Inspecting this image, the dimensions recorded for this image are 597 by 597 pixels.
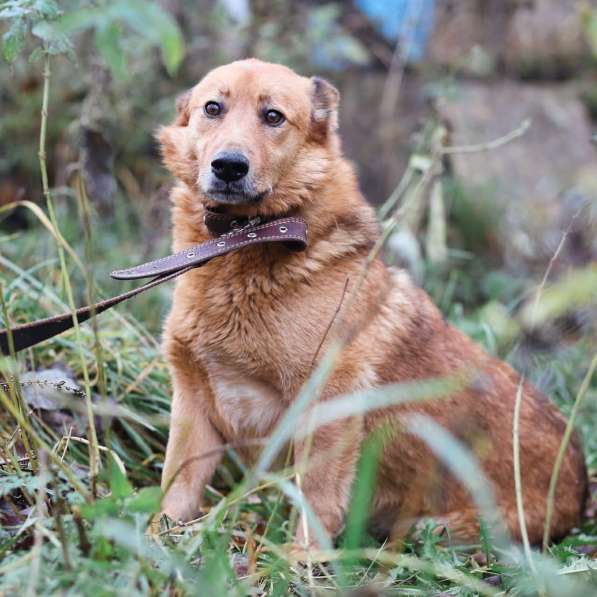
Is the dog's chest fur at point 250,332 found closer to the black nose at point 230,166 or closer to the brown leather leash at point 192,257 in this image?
the brown leather leash at point 192,257

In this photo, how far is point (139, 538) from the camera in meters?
1.64

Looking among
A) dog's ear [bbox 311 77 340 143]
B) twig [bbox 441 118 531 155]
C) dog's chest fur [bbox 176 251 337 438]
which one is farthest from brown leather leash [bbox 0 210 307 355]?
twig [bbox 441 118 531 155]

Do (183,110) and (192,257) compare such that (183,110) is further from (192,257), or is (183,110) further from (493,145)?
(493,145)

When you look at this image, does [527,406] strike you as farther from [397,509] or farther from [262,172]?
[262,172]

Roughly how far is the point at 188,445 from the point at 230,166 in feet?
3.18

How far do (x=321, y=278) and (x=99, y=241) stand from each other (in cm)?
338

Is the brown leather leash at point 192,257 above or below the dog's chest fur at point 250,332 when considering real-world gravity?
above

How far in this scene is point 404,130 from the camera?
297 inches

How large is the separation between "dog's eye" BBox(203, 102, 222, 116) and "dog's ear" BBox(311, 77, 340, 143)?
366mm

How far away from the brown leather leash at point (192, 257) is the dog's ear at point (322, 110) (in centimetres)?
43

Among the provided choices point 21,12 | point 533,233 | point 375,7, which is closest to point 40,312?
point 21,12

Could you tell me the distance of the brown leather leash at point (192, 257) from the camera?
226 centimetres

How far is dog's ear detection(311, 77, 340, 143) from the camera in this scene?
298 cm

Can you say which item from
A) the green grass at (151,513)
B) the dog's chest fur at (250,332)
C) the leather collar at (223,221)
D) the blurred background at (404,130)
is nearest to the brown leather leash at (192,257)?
the leather collar at (223,221)
